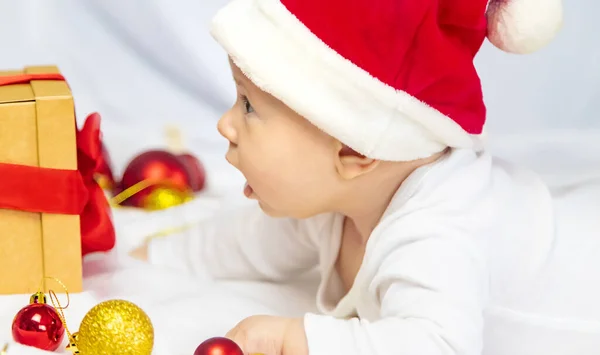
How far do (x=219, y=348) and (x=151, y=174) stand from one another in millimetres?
608

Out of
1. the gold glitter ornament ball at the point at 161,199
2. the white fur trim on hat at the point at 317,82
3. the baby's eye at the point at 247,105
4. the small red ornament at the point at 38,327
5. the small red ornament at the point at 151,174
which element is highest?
the white fur trim on hat at the point at 317,82

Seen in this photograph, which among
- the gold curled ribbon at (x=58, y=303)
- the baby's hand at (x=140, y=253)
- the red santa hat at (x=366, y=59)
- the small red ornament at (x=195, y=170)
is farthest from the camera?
the small red ornament at (x=195, y=170)

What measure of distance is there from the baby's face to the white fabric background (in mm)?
214

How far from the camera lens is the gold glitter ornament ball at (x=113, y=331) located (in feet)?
3.17

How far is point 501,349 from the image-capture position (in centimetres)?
109

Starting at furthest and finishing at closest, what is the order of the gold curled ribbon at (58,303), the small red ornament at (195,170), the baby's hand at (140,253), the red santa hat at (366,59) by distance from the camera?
the small red ornament at (195,170)
the baby's hand at (140,253)
the gold curled ribbon at (58,303)
the red santa hat at (366,59)

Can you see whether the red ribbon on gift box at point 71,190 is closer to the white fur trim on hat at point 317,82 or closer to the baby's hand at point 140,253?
the baby's hand at point 140,253

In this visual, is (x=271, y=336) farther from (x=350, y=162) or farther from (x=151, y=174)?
(x=151, y=174)

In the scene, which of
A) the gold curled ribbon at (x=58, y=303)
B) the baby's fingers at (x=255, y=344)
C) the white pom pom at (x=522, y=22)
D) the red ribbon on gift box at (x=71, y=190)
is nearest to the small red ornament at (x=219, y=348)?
the baby's fingers at (x=255, y=344)

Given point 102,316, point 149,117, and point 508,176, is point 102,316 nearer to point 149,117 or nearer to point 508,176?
point 508,176

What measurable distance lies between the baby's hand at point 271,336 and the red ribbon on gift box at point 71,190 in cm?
27

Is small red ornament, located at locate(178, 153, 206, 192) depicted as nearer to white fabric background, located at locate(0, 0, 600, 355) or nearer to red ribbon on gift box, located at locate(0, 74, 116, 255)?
white fabric background, located at locate(0, 0, 600, 355)

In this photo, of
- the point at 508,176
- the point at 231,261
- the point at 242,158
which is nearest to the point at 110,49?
the point at 231,261

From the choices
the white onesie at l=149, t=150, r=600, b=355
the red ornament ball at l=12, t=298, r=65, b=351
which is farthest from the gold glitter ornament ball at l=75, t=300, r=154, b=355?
the white onesie at l=149, t=150, r=600, b=355
